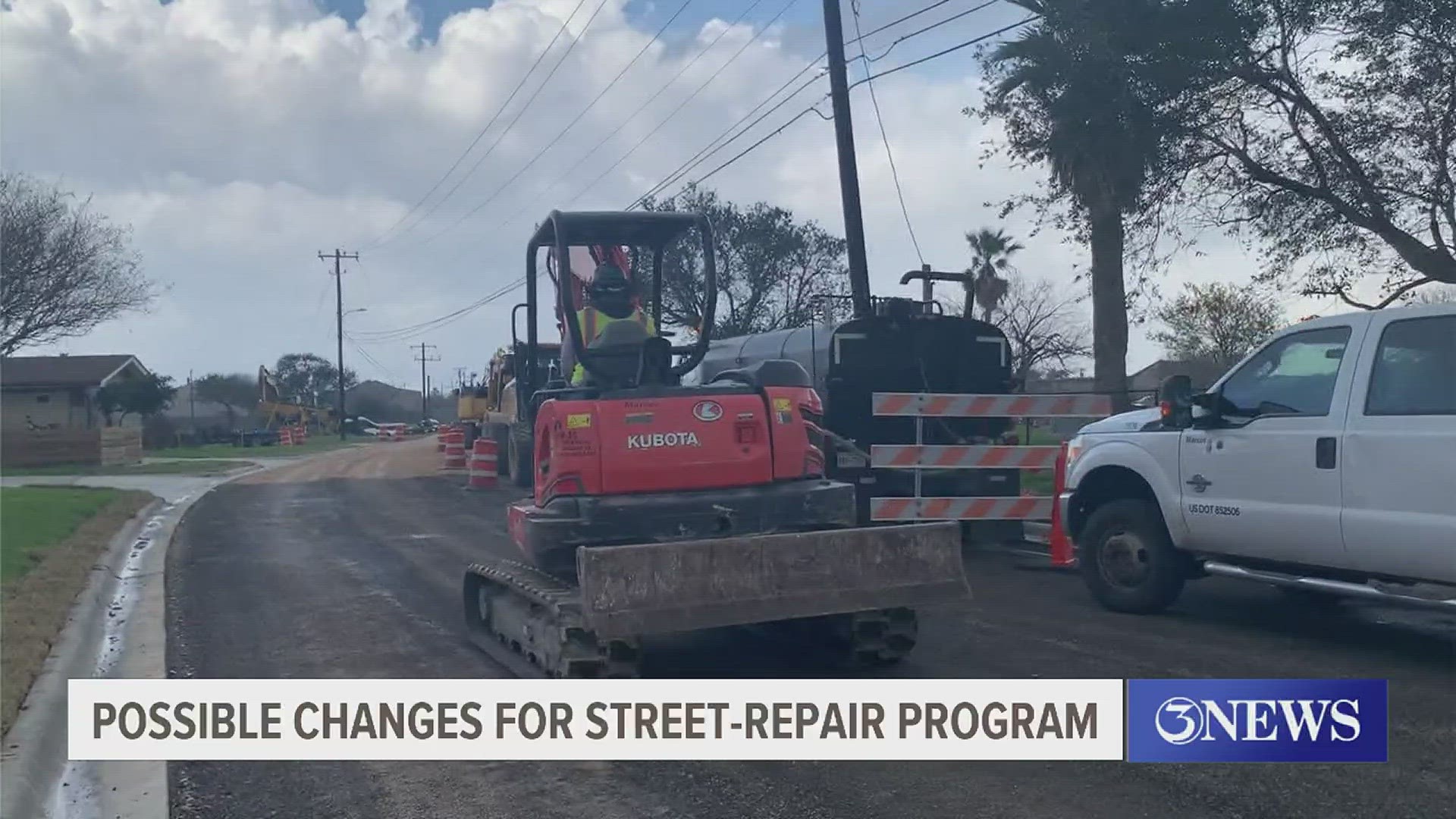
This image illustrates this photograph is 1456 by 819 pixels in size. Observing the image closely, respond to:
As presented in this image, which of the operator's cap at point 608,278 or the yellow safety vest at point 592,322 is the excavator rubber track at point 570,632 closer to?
the yellow safety vest at point 592,322

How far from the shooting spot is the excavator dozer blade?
22.5ft

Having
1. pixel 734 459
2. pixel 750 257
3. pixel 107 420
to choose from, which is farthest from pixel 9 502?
pixel 107 420

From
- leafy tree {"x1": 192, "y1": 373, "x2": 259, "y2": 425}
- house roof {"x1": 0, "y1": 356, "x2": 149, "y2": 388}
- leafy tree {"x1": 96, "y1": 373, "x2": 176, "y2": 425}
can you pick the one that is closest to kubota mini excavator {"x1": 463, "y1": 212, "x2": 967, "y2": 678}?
house roof {"x1": 0, "y1": 356, "x2": 149, "y2": 388}

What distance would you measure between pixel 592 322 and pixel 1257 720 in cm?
520

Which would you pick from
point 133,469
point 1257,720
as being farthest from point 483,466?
point 1257,720

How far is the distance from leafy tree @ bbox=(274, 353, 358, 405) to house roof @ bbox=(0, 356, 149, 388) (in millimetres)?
54825

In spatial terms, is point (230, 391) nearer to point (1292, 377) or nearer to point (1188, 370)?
point (1188, 370)

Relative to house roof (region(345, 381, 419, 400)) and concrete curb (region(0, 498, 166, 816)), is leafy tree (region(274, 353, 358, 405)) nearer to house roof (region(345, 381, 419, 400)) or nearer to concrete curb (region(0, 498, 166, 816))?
house roof (region(345, 381, 419, 400))

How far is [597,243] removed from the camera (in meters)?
9.34

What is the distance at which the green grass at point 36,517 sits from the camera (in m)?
13.0

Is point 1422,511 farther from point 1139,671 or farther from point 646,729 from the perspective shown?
point 646,729

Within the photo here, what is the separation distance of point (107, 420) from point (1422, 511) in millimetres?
59495

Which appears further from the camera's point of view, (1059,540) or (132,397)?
(132,397)

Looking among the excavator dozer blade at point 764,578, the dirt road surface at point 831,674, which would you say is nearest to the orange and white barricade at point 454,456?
the dirt road surface at point 831,674
